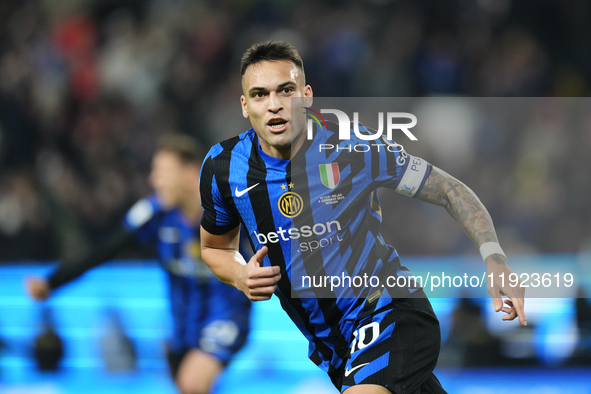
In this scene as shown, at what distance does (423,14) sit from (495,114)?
301 centimetres

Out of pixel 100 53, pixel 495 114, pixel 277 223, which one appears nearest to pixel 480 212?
pixel 277 223

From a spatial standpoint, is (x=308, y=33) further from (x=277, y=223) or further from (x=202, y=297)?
(x=277, y=223)

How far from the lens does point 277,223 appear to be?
264 centimetres

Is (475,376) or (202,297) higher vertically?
(202,297)

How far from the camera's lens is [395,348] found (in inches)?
96.0

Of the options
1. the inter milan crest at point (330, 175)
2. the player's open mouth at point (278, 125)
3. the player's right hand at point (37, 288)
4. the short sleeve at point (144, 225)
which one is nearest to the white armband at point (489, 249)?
the inter milan crest at point (330, 175)

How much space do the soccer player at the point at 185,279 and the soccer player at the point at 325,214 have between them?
170cm

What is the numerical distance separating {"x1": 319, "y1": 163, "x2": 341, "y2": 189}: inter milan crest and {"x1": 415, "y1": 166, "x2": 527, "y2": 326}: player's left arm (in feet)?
1.22

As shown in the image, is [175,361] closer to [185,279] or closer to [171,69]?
[185,279]

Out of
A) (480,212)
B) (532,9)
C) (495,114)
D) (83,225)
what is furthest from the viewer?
(532,9)

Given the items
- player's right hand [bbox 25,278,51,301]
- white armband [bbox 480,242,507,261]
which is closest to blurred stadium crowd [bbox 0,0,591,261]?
player's right hand [bbox 25,278,51,301]

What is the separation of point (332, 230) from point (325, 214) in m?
0.08

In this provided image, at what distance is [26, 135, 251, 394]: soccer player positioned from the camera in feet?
14.1

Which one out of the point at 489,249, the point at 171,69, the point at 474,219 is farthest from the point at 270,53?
the point at 171,69
